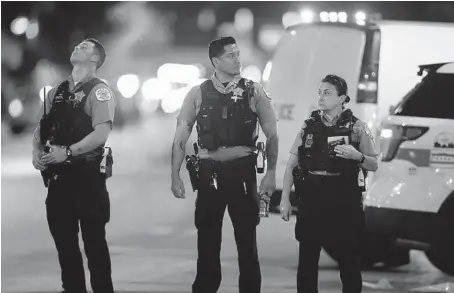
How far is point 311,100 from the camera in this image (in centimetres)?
886

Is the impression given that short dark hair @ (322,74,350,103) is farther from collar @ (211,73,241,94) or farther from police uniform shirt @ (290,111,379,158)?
collar @ (211,73,241,94)

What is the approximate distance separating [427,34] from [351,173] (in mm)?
3211

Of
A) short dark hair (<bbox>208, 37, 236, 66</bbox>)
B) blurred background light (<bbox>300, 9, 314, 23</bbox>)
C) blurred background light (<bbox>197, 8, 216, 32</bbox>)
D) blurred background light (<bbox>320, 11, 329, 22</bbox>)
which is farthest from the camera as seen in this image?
blurred background light (<bbox>197, 8, 216, 32</bbox>)

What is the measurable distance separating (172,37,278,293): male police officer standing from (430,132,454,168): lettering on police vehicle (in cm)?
156

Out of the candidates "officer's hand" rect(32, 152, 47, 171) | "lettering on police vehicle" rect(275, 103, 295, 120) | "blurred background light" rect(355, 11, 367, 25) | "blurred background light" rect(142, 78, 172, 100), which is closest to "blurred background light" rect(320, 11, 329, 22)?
"blurred background light" rect(355, 11, 367, 25)

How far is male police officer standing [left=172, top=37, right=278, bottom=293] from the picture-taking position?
5641 millimetres

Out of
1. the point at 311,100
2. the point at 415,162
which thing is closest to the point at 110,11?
the point at 311,100

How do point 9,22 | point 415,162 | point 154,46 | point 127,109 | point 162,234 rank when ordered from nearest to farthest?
point 415,162
point 9,22
point 162,234
point 154,46
point 127,109

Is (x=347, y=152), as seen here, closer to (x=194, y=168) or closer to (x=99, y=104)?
(x=194, y=168)

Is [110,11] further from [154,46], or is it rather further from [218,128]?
[154,46]

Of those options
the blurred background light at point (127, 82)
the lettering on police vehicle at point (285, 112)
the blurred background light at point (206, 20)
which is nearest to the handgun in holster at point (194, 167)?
the lettering on police vehicle at point (285, 112)

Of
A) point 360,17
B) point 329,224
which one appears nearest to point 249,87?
point 329,224

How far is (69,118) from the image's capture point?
5730mm

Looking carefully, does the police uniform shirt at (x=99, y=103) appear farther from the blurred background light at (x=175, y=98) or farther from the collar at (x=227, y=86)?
the blurred background light at (x=175, y=98)
